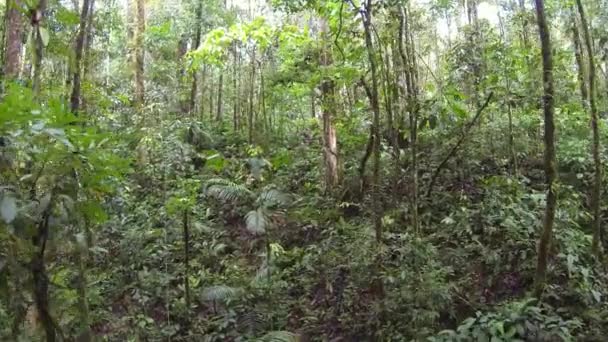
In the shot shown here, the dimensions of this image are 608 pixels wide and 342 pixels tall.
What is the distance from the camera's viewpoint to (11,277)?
10.1 feet

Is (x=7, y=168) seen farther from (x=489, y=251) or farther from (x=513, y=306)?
(x=489, y=251)

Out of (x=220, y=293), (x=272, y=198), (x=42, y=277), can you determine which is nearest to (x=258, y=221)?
(x=272, y=198)

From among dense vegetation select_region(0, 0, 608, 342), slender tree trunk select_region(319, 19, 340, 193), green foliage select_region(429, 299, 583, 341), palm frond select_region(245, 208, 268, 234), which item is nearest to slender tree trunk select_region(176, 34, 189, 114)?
dense vegetation select_region(0, 0, 608, 342)

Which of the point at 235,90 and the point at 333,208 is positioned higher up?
the point at 235,90

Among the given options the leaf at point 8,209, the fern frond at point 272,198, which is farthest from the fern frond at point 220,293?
the leaf at point 8,209

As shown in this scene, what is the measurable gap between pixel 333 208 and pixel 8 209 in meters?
6.51

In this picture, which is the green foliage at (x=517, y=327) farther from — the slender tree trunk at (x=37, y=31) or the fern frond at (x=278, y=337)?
the slender tree trunk at (x=37, y=31)

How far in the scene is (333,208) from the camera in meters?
8.60

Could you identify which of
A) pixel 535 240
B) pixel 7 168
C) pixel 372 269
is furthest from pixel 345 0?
pixel 7 168

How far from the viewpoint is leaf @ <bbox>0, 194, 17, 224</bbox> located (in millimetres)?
2328

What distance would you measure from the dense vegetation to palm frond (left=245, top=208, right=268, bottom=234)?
63 millimetres

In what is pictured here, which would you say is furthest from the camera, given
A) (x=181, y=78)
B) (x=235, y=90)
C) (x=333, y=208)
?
(x=235, y=90)

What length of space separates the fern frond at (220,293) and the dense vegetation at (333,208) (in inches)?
1.2

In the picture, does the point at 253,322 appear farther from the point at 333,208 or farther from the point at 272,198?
the point at 333,208
